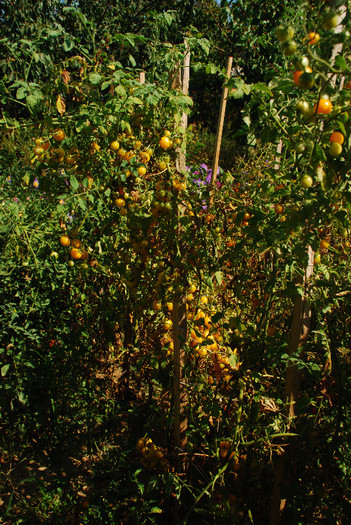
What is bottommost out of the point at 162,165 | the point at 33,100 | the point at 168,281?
the point at 168,281

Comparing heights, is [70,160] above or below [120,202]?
above

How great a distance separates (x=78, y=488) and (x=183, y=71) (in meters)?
1.66

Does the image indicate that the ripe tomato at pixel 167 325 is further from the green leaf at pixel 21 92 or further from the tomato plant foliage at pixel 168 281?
the green leaf at pixel 21 92

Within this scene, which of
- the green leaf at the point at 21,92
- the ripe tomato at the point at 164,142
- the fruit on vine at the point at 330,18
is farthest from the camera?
the ripe tomato at the point at 164,142

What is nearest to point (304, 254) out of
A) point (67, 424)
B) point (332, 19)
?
point (332, 19)

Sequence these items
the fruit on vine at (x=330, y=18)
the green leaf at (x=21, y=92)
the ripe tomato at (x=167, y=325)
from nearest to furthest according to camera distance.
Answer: the fruit on vine at (x=330, y=18), the green leaf at (x=21, y=92), the ripe tomato at (x=167, y=325)

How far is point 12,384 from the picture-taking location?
174 cm

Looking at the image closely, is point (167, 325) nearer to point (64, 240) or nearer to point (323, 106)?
point (64, 240)

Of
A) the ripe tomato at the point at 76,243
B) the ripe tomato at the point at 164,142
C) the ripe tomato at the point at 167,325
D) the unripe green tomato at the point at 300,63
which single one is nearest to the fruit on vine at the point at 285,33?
the unripe green tomato at the point at 300,63

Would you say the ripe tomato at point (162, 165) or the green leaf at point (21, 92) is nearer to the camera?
the green leaf at point (21, 92)

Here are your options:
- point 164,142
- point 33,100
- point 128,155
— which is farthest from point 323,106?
point 33,100

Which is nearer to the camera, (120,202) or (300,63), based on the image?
(300,63)

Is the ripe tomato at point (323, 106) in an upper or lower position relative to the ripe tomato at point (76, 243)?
upper

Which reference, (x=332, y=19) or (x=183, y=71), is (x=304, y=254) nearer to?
(x=332, y=19)
